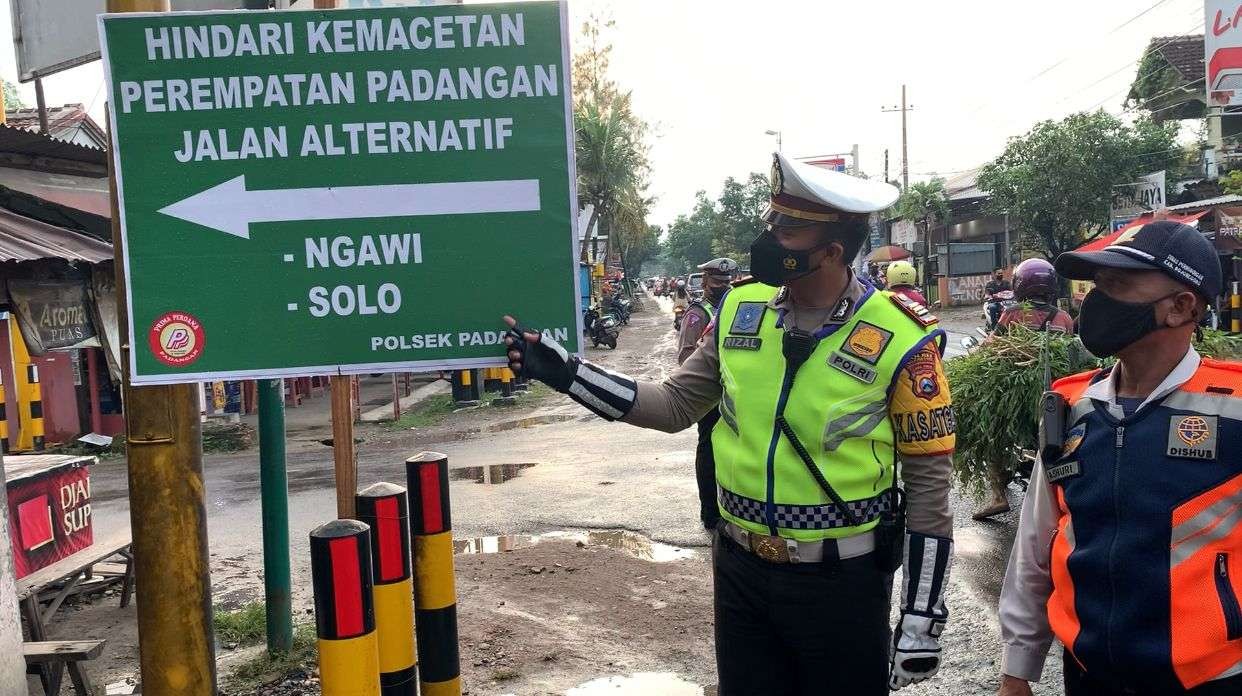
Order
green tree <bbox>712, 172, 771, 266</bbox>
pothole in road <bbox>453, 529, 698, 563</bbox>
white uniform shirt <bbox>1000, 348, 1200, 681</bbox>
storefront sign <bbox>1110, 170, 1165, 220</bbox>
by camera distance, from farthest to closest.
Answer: green tree <bbox>712, 172, 771, 266</bbox> → storefront sign <bbox>1110, 170, 1165, 220</bbox> → pothole in road <bbox>453, 529, 698, 563</bbox> → white uniform shirt <bbox>1000, 348, 1200, 681</bbox>

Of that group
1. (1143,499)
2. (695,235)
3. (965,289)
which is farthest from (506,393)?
(695,235)

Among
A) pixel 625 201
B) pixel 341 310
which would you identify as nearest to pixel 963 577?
pixel 341 310

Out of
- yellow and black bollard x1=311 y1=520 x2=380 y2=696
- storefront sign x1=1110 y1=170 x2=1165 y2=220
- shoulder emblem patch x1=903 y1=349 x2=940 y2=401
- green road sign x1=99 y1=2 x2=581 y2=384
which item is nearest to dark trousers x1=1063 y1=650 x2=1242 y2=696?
shoulder emblem patch x1=903 y1=349 x2=940 y2=401

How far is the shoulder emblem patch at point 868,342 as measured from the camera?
265cm

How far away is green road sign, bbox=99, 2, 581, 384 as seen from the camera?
2562 mm

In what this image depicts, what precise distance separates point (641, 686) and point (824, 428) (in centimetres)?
244

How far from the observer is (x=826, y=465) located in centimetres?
262

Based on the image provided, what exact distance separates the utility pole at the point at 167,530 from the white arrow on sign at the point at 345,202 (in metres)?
0.37

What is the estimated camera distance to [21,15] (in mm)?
3699

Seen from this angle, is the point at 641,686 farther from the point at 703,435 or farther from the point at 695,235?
the point at 695,235

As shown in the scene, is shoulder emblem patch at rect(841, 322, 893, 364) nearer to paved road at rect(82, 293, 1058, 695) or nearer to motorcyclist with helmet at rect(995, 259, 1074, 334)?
paved road at rect(82, 293, 1058, 695)

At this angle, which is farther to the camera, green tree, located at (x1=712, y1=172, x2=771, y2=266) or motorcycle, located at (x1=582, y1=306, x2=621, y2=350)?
green tree, located at (x1=712, y1=172, x2=771, y2=266)

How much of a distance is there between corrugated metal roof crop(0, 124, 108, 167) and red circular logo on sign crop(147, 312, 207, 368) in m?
6.23

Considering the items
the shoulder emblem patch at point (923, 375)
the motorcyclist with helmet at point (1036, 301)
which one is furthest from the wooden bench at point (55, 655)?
the motorcyclist with helmet at point (1036, 301)
